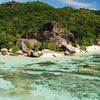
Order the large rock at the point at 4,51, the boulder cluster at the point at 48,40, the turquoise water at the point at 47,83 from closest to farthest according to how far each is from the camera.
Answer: the turquoise water at the point at 47,83 < the large rock at the point at 4,51 < the boulder cluster at the point at 48,40

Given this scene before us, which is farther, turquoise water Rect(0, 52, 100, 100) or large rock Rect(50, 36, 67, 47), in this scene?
large rock Rect(50, 36, 67, 47)

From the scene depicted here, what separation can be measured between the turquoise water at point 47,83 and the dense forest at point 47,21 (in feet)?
150

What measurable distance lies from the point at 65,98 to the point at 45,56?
2843 centimetres

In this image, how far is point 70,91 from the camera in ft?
87.2

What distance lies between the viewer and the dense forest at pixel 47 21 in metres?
93.0

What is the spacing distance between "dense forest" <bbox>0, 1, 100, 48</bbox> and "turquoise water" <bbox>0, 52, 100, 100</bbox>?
45.6m

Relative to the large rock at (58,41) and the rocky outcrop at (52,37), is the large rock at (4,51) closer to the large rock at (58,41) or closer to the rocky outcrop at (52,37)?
the rocky outcrop at (52,37)

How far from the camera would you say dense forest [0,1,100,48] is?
9300 centimetres

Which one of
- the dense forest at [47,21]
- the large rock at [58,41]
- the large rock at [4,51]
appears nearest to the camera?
the large rock at [4,51]

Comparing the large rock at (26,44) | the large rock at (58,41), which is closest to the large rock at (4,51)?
the large rock at (26,44)

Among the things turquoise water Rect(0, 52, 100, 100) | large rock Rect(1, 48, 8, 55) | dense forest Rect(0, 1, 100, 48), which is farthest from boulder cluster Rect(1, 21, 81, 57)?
turquoise water Rect(0, 52, 100, 100)

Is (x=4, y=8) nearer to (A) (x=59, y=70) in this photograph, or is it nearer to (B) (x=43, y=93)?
(A) (x=59, y=70)

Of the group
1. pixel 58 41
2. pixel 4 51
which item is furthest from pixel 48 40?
pixel 4 51

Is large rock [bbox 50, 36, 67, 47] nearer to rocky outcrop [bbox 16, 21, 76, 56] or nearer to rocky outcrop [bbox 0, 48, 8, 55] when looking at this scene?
rocky outcrop [bbox 16, 21, 76, 56]
